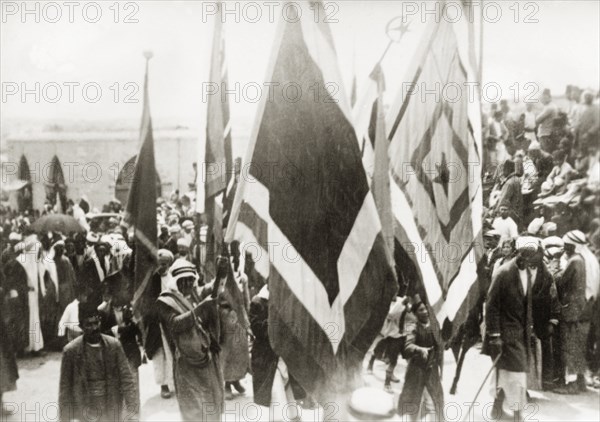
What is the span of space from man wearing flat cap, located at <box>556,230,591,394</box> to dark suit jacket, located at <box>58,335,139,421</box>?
336 cm

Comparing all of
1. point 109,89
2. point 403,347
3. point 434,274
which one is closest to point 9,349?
point 109,89

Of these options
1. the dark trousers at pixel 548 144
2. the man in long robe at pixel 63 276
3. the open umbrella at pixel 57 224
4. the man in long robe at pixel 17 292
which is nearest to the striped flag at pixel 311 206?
the open umbrella at pixel 57 224

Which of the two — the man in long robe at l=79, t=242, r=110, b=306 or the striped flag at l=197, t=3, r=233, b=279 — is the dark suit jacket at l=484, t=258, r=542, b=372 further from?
the man in long robe at l=79, t=242, r=110, b=306

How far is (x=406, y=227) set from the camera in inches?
183

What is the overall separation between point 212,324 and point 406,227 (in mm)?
1642

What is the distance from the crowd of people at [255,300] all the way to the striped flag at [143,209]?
2.7 inches

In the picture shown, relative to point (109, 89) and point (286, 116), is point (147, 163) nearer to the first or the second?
point (109, 89)

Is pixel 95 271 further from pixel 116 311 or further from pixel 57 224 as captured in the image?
pixel 57 224

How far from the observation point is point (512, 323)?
472 cm

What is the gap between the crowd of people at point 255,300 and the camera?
4508mm

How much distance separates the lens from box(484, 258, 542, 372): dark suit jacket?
470 cm

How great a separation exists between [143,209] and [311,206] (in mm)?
1340

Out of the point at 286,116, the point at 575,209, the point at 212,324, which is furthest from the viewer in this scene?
the point at 575,209

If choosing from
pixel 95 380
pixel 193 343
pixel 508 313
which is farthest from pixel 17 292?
pixel 508 313
